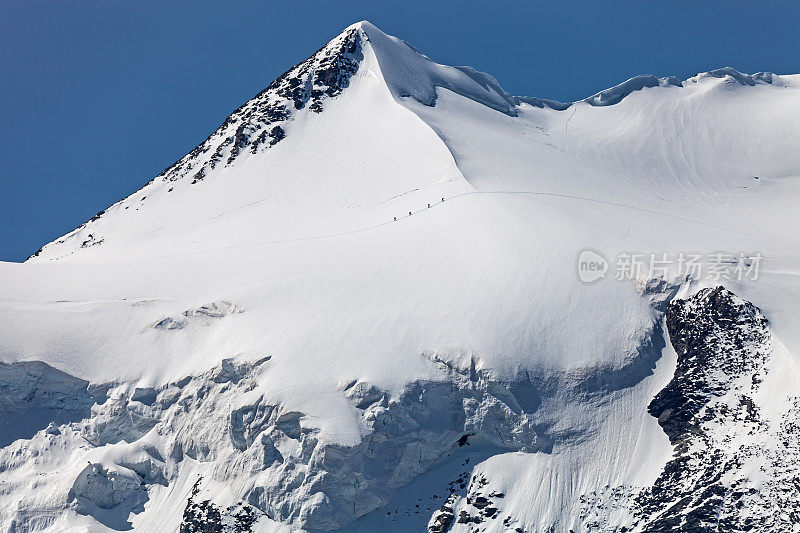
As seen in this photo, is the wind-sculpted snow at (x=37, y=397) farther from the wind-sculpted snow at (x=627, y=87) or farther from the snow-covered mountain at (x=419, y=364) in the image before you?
the wind-sculpted snow at (x=627, y=87)

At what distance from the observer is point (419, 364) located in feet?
244

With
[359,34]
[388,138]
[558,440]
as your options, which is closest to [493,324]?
[558,440]

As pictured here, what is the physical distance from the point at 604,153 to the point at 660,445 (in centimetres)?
4648

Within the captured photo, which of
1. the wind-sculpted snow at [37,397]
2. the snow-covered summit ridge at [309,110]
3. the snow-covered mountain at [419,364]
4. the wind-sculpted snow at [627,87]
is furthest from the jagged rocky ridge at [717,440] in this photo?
the wind-sculpted snow at [627,87]

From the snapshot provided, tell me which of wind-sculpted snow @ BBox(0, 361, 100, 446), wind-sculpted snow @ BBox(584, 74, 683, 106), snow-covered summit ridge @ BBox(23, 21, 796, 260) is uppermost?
wind-sculpted snow @ BBox(584, 74, 683, 106)

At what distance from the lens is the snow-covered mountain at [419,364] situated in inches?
2749

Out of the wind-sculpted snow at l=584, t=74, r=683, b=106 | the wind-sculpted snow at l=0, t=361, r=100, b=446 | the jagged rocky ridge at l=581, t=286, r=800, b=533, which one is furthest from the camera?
the wind-sculpted snow at l=584, t=74, r=683, b=106

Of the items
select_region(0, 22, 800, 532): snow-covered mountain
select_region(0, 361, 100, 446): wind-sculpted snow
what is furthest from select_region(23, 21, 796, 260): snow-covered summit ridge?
select_region(0, 361, 100, 446): wind-sculpted snow

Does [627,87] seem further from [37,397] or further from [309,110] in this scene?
[37,397]

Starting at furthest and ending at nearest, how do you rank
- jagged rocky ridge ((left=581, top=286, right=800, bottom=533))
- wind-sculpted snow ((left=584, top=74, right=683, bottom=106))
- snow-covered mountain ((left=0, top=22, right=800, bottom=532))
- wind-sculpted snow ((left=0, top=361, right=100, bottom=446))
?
wind-sculpted snow ((left=584, top=74, right=683, bottom=106))
wind-sculpted snow ((left=0, top=361, right=100, bottom=446))
snow-covered mountain ((left=0, top=22, right=800, bottom=532))
jagged rocky ridge ((left=581, top=286, right=800, bottom=533))

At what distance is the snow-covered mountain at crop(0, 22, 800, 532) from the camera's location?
229 ft

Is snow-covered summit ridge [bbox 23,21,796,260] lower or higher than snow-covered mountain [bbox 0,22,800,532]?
higher

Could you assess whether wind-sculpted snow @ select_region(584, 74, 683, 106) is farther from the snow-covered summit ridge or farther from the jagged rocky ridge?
the jagged rocky ridge

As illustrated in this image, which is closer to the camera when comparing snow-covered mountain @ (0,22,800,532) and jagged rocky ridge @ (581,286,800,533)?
jagged rocky ridge @ (581,286,800,533)
